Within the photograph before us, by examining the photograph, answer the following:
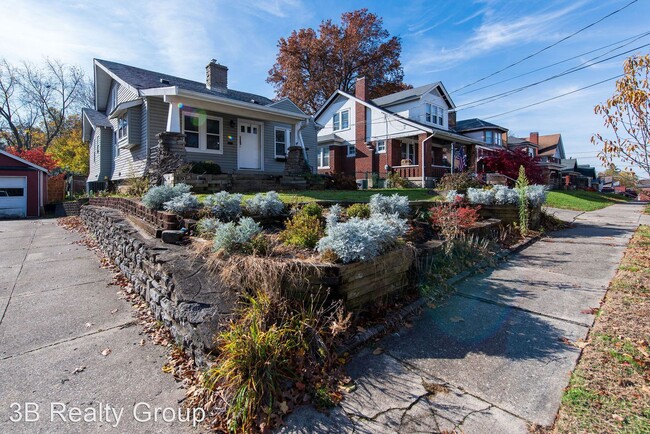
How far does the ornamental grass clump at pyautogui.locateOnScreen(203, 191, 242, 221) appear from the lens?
477cm

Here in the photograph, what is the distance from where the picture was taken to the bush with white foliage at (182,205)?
4.71 meters

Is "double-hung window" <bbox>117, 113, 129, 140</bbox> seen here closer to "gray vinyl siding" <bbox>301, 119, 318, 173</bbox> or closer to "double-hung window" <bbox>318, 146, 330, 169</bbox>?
"gray vinyl siding" <bbox>301, 119, 318, 173</bbox>

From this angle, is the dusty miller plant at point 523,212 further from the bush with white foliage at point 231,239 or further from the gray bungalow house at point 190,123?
the gray bungalow house at point 190,123

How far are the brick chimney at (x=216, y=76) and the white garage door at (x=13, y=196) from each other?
10565 mm

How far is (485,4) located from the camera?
35.1 feet

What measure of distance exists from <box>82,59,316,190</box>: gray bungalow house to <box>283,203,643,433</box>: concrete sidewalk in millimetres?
9679

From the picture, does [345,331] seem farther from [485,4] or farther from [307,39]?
[307,39]

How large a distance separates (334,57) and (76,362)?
31.1 m

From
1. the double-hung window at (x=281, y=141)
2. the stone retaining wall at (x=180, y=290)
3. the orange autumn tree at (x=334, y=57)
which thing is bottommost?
the stone retaining wall at (x=180, y=290)

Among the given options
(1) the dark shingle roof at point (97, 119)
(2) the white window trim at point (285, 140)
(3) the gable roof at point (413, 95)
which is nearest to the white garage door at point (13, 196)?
(1) the dark shingle roof at point (97, 119)

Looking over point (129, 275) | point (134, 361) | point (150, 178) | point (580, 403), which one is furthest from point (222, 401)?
point (150, 178)

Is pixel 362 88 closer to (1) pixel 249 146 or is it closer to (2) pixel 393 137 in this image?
(2) pixel 393 137

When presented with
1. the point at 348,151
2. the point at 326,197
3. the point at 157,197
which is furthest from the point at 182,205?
the point at 348,151

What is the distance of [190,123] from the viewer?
1176cm
